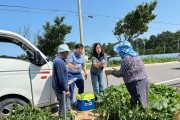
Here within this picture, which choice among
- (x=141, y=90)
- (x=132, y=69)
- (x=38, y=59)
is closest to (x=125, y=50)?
(x=132, y=69)

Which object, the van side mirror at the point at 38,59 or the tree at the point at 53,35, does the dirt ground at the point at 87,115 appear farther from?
the tree at the point at 53,35

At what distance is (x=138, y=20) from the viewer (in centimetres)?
2909

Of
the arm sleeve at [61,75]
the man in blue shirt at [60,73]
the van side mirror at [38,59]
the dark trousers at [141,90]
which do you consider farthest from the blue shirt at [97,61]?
the dark trousers at [141,90]

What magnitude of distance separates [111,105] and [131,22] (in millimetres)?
25200

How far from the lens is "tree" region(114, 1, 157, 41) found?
2883cm

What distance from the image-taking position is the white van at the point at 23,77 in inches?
207

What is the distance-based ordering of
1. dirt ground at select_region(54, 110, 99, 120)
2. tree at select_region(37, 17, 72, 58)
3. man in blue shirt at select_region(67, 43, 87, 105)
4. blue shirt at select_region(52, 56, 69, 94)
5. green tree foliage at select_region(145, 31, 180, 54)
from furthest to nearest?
green tree foliage at select_region(145, 31, 180, 54), tree at select_region(37, 17, 72, 58), man in blue shirt at select_region(67, 43, 87, 105), dirt ground at select_region(54, 110, 99, 120), blue shirt at select_region(52, 56, 69, 94)

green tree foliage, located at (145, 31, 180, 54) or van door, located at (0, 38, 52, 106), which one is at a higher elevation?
green tree foliage, located at (145, 31, 180, 54)

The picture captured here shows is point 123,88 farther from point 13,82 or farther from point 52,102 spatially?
point 13,82

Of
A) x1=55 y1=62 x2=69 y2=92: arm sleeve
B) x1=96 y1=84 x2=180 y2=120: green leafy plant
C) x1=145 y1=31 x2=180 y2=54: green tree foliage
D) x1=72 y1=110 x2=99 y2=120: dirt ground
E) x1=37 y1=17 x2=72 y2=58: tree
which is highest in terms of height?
x1=145 y1=31 x2=180 y2=54: green tree foliage

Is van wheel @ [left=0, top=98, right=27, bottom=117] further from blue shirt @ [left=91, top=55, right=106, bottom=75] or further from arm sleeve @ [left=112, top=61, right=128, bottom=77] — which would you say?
blue shirt @ [left=91, top=55, right=106, bottom=75]

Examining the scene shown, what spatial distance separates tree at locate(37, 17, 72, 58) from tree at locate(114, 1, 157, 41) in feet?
21.3

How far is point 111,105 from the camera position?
5.17m

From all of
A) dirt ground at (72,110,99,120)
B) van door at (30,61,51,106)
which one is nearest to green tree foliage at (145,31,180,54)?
dirt ground at (72,110,99,120)
